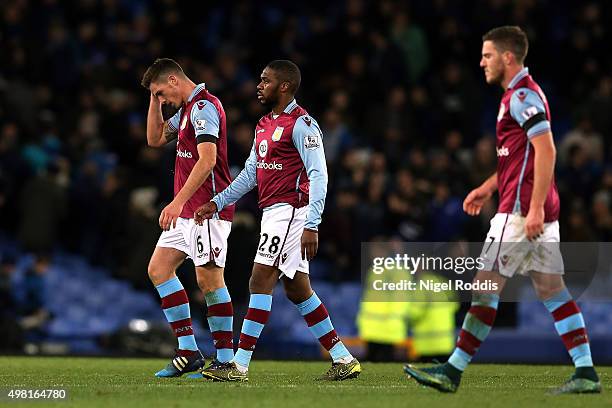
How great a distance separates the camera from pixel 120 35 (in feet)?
65.2

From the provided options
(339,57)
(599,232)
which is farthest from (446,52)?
(599,232)

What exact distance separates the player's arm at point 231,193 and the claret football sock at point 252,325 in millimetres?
750

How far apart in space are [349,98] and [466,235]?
4.61 meters

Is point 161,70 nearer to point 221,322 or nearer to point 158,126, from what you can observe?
point 158,126

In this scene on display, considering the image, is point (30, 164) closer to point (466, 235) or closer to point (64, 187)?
point (64, 187)

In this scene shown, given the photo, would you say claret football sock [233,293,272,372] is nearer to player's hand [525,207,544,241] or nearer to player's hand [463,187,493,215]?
player's hand [463,187,493,215]

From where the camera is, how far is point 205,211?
388 inches

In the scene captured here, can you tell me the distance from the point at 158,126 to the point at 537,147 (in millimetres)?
3663

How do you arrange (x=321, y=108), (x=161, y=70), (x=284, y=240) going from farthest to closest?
1. (x=321, y=108)
2. (x=161, y=70)
3. (x=284, y=240)

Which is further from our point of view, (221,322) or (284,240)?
(221,322)

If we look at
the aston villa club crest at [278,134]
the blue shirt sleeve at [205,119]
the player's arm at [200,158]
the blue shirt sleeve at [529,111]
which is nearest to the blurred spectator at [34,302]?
the player's arm at [200,158]

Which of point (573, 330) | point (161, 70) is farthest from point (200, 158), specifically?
point (573, 330)

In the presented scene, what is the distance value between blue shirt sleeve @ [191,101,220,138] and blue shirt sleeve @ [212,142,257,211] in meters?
0.37

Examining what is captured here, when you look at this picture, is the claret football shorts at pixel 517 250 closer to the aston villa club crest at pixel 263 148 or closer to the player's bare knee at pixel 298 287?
the player's bare knee at pixel 298 287
